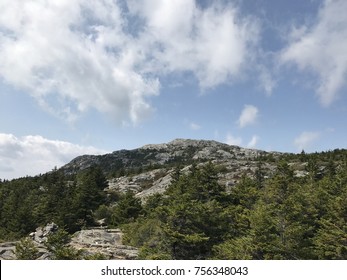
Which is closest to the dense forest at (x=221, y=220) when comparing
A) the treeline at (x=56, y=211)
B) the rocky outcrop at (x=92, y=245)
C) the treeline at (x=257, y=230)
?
the treeline at (x=257, y=230)

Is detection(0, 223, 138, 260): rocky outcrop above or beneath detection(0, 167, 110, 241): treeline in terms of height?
beneath

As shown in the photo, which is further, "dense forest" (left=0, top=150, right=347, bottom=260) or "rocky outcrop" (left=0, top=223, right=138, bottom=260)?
"rocky outcrop" (left=0, top=223, right=138, bottom=260)

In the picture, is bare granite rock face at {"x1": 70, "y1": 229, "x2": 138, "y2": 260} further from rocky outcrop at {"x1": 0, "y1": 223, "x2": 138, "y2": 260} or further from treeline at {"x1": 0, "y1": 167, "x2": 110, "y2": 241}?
treeline at {"x1": 0, "y1": 167, "x2": 110, "y2": 241}

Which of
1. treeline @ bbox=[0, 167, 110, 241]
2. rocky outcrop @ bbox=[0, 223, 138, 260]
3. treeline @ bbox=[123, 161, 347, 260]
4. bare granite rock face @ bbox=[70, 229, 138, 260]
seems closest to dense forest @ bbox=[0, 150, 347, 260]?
treeline @ bbox=[123, 161, 347, 260]

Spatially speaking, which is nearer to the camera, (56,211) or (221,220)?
(221,220)

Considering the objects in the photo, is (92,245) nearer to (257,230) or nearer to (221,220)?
(221,220)

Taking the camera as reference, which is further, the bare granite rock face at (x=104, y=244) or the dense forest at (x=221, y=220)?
the bare granite rock face at (x=104, y=244)

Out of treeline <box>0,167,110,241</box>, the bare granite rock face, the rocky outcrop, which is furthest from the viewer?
treeline <box>0,167,110,241</box>

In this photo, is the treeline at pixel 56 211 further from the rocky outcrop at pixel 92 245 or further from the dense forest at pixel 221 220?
the rocky outcrop at pixel 92 245

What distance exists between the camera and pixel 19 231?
53.7 m

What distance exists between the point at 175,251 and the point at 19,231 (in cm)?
3549

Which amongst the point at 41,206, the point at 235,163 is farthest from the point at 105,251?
the point at 235,163

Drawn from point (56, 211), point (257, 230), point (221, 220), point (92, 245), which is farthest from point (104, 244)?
point (56, 211)

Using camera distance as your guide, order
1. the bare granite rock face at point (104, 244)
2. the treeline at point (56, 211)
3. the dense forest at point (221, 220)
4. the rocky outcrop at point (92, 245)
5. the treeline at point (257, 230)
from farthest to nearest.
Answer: the treeline at point (56, 211) < the bare granite rock face at point (104, 244) < the rocky outcrop at point (92, 245) < the dense forest at point (221, 220) < the treeline at point (257, 230)
